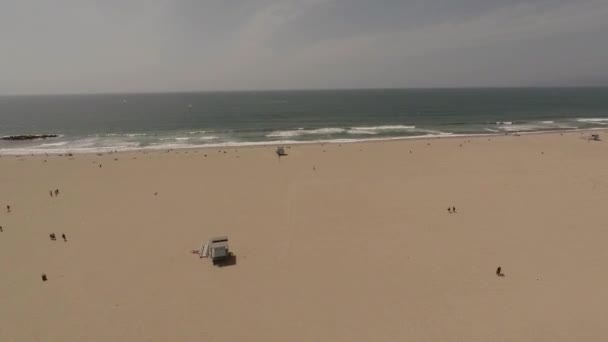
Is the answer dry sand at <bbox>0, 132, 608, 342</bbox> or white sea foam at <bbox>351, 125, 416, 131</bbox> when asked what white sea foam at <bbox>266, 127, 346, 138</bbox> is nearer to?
white sea foam at <bbox>351, 125, 416, 131</bbox>

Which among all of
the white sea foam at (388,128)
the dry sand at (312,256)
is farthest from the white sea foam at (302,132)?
the dry sand at (312,256)

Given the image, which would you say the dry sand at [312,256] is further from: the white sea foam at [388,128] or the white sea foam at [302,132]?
the white sea foam at [388,128]

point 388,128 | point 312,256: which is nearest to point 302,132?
point 388,128

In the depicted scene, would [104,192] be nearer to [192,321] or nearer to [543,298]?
[192,321]

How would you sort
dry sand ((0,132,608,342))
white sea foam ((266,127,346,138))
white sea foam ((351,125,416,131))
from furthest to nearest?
white sea foam ((351,125,416,131))
white sea foam ((266,127,346,138))
dry sand ((0,132,608,342))

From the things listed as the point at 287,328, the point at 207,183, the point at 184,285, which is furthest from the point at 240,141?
the point at 287,328

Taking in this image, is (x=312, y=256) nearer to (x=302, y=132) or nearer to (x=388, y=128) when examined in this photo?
(x=302, y=132)

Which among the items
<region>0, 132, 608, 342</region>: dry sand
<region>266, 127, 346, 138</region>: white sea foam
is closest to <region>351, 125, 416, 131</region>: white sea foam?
<region>266, 127, 346, 138</region>: white sea foam

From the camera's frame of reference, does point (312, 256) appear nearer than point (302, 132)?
Yes
